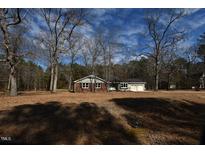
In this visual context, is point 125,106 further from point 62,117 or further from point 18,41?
point 18,41

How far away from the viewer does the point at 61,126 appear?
304 inches

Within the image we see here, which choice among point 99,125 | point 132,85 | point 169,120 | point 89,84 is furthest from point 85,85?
point 99,125

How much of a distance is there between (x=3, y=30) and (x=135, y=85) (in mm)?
35440

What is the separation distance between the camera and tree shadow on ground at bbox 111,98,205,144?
6.93 meters

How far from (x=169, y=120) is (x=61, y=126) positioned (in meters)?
4.34

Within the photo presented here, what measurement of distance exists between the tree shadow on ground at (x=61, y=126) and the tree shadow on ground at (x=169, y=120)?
2.98 feet

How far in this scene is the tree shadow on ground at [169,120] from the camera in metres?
6.93

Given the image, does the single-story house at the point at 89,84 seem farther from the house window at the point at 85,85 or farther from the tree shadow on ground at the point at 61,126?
the tree shadow on ground at the point at 61,126

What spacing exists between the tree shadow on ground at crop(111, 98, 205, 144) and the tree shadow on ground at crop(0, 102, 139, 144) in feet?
2.98

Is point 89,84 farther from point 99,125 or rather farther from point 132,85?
point 99,125

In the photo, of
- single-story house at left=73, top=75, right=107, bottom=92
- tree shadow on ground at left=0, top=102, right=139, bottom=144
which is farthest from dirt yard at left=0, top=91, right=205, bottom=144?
single-story house at left=73, top=75, right=107, bottom=92

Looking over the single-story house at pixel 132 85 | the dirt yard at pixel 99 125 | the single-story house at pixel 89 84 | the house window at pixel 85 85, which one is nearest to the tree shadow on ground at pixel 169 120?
the dirt yard at pixel 99 125

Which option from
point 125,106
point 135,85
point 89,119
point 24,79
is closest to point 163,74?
point 135,85

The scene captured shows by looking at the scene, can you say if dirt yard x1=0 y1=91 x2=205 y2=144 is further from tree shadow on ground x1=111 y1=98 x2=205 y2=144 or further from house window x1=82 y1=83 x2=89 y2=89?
house window x1=82 y1=83 x2=89 y2=89
